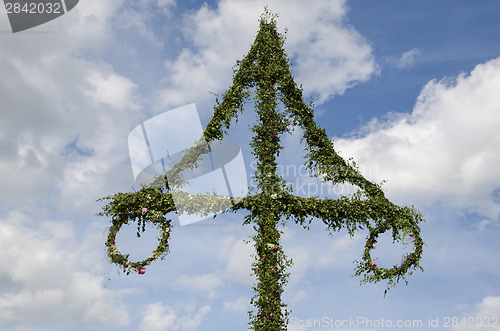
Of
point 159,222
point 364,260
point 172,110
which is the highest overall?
point 172,110

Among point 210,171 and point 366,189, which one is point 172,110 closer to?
point 210,171

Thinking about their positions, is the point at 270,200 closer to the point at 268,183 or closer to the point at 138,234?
the point at 268,183

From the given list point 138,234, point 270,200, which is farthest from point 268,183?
point 138,234

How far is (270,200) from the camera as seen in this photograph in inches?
373

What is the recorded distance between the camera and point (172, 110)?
10.1 metres

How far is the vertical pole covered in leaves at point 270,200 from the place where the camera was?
9.14 meters

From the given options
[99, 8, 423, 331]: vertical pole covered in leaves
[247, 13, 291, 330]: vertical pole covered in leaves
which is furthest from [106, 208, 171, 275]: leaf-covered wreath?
[247, 13, 291, 330]: vertical pole covered in leaves

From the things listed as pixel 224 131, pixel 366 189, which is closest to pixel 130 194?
pixel 224 131

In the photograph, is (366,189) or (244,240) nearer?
(244,240)

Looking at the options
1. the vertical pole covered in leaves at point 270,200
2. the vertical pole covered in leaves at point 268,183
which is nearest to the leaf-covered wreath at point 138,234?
the vertical pole covered in leaves at point 270,200

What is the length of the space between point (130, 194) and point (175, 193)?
1033 millimetres

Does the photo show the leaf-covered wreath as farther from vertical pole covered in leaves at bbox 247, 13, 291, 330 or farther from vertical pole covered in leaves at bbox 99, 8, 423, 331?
vertical pole covered in leaves at bbox 247, 13, 291, 330

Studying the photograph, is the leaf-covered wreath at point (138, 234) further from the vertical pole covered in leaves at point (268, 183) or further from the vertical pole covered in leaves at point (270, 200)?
the vertical pole covered in leaves at point (268, 183)

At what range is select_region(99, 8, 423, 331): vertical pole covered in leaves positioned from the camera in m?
9.14
